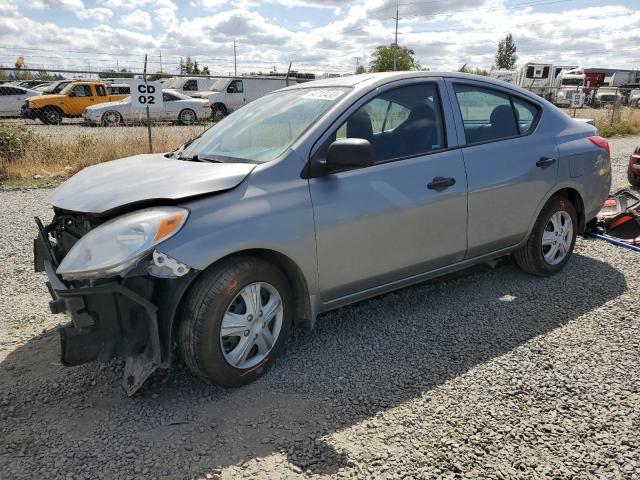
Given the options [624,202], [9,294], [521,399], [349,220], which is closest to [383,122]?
[349,220]

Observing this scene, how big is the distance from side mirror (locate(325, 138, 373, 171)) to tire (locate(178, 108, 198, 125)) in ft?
58.8

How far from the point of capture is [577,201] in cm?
483

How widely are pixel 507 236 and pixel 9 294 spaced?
13.4ft

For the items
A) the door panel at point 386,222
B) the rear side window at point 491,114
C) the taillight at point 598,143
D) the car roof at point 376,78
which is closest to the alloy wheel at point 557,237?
the taillight at point 598,143

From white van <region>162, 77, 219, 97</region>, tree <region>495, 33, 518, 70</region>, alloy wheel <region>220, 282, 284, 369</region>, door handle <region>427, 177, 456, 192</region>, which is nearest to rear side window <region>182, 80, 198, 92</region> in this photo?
white van <region>162, 77, 219, 97</region>

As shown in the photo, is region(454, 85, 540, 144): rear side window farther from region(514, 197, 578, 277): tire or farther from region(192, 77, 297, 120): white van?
region(192, 77, 297, 120): white van

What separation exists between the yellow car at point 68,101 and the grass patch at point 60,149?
10862 millimetres

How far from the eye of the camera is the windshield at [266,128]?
11.1 feet

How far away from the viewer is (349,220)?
3.27 m

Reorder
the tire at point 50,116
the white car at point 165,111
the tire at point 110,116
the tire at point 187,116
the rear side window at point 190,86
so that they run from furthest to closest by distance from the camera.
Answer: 1. the rear side window at point 190,86
2. the tire at point 50,116
3. the tire at point 187,116
4. the white car at point 165,111
5. the tire at point 110,116

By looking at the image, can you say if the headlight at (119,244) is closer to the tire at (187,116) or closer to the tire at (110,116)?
the tire at (110,116)

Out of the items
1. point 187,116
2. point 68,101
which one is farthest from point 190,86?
point 187,116

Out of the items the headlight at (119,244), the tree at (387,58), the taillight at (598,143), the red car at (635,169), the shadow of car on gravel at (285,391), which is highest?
the tree at (387,58)

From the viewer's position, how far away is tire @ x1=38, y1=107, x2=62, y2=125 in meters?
20.4
